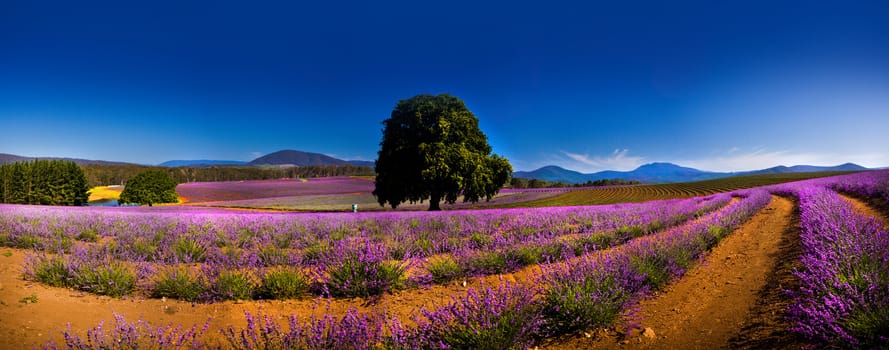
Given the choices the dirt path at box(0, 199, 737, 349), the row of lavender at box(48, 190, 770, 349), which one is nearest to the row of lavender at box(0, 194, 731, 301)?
the dirt path at box(0, 199, 737, 349)

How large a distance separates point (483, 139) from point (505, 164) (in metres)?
1.97

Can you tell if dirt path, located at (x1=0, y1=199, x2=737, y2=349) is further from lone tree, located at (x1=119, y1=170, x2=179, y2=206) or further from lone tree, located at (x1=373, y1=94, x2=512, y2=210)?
lone tree, located at (x1=119, y1=170, x2=179, y2=206)

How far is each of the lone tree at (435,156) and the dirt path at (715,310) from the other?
11280mm

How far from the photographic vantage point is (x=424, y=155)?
53.1ft

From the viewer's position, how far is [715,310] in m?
3.43

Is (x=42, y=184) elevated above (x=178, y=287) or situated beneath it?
elevated above

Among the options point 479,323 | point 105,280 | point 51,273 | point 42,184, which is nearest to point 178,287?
point 105,280

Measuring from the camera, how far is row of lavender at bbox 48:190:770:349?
244 cm

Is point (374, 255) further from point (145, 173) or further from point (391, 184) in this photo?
point (145, 173)

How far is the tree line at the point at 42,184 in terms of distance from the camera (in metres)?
42.9

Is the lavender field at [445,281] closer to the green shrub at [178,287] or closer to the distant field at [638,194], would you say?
the green shrub at [178,287]

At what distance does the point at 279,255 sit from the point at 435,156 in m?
10.6

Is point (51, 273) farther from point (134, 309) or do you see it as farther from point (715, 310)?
point (715, 310)

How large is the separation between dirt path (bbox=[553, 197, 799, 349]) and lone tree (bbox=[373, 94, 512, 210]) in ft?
37.0
